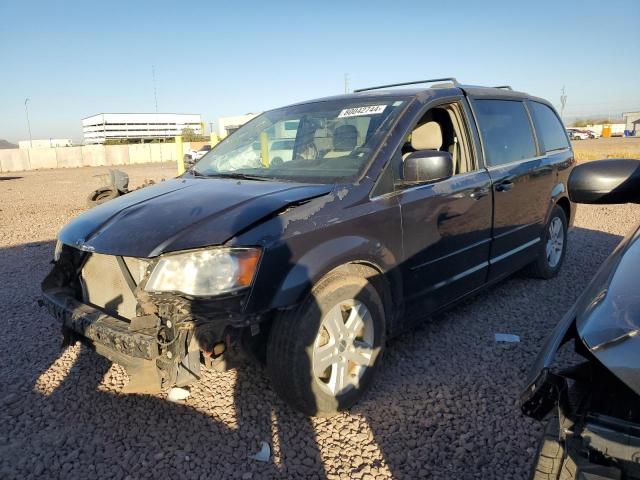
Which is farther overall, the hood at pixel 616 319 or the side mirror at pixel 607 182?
the side mirror at pixel 607 182

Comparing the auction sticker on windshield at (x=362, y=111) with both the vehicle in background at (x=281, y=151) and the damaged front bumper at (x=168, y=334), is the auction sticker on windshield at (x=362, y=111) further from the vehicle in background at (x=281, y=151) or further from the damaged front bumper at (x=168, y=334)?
the damaged front bumper at (x=168, y=334)

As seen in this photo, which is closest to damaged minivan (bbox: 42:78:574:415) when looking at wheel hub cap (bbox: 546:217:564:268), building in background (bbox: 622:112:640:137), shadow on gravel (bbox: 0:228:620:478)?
shadow on gravel (bbox: 0:228:620:478)

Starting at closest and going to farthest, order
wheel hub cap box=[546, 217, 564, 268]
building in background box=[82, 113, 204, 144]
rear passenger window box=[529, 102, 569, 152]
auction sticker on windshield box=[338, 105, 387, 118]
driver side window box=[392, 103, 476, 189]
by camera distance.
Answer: auction sticker on windshield box=[338, 105, 387, 118], driver side window box=[392, 103, 476, 189], rear passenger window box=[529, 102, 569, 152], wheel hub cap box=[546, 217, 564, 268], building in background box=[82, 113, 204, 144]

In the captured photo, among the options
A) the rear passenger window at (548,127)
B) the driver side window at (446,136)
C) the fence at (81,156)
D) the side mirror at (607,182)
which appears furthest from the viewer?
the fence at (81,156)

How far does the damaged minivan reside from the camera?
235 centimetres

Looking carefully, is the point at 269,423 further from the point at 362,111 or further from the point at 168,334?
the point at 362,111

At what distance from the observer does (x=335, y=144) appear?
11.2ft

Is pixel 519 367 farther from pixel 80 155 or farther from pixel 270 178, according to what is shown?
pixel 80 155

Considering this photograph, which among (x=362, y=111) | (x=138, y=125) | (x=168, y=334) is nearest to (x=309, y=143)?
(x=362, y=111)

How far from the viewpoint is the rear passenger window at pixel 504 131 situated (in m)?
4.03

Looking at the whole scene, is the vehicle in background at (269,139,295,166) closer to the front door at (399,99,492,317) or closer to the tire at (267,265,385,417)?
the front door at (399,99,492,317)

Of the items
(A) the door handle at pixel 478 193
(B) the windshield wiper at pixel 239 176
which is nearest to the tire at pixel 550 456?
(B) the windshield wiper at pixel 239 176

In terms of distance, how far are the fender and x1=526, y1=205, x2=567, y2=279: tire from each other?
8.63 feet

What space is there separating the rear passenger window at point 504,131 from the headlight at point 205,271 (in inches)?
98.5
